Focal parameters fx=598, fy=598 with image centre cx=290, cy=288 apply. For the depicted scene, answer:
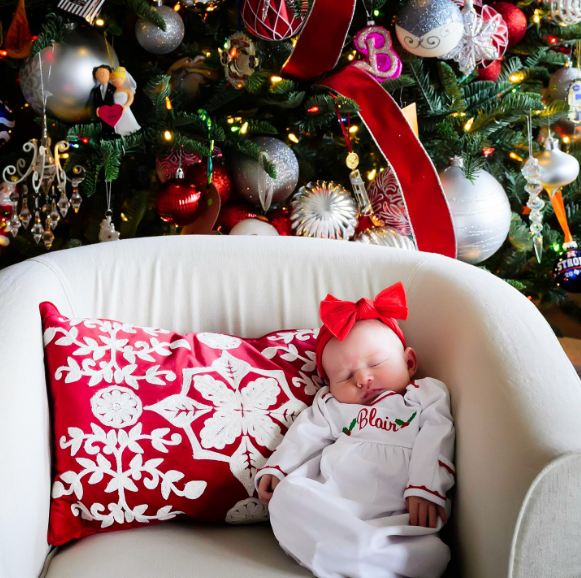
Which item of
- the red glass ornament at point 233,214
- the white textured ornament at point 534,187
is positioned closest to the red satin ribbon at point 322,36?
the red glass ornament at point 233,214

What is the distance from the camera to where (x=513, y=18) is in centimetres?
169

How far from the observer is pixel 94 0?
1.28 metres

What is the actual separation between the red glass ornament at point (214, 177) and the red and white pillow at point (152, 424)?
1.90 ft

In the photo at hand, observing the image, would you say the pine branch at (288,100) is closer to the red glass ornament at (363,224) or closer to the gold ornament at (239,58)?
the gold ornament at (239,58)

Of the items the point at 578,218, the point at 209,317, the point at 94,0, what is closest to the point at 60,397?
the point at 209,317

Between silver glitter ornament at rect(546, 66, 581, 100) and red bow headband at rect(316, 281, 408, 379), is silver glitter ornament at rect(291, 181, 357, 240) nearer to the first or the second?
red bow headband at rect(316, 281, 408, 379)

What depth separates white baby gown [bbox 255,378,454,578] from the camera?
2.43ft

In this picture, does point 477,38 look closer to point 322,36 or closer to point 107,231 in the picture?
point 322,36

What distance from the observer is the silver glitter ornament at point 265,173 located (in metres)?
1.47

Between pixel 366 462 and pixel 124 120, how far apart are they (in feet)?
→ 3.00

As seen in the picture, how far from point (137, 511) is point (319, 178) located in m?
1.31

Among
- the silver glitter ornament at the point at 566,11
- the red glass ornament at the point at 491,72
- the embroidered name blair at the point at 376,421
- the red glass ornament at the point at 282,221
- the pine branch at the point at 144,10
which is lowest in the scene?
the embroidered name blair at the point at 376,421

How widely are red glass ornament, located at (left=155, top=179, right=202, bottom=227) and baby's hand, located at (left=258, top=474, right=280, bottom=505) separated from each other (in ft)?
2.39

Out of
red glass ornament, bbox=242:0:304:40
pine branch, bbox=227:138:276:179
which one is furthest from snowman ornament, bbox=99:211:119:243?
red glass ornament, bbox=242:0:304:40
